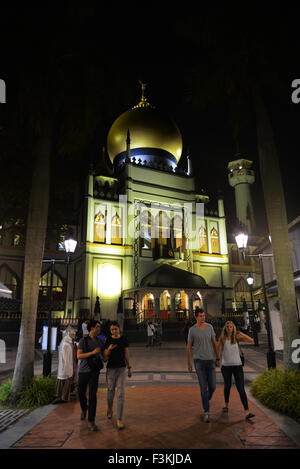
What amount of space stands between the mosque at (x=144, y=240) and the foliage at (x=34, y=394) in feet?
63.0

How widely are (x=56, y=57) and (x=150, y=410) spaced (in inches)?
371

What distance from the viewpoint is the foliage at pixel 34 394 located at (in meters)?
7.07

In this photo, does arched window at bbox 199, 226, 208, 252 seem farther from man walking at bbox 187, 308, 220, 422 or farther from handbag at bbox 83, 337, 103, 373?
handbag at bbox 83, 337, 103, 373

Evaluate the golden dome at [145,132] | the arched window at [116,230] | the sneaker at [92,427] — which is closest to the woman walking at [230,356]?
the sneaker at [92,427]

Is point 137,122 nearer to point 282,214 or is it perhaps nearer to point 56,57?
point 56,57

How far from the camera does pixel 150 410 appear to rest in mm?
6543

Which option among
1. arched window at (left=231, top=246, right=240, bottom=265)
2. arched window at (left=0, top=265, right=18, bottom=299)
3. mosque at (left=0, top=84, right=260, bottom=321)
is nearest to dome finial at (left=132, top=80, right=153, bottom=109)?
mosque at (left=0, top=84, right=260, bottom=321)

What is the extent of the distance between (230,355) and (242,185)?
164 ft

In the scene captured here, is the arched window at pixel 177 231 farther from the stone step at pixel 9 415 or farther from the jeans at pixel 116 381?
the jeans at pixel 116 381

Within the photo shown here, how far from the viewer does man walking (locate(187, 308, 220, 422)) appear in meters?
5.77

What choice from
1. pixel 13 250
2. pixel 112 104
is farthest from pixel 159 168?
pixel 112 104

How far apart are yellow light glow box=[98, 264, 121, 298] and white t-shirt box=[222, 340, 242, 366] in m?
25.6

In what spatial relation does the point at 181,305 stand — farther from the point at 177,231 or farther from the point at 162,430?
the point at 162,430

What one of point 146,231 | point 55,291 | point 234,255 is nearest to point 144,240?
point 146,231
